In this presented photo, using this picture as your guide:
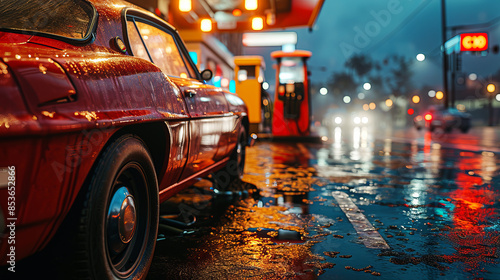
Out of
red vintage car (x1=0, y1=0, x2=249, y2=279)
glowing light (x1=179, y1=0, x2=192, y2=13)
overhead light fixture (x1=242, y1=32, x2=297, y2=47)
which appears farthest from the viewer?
overhead light fixture (x1=242, y1=32, x2=297, y2=47)

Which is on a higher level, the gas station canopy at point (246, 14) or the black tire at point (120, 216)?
the gas station canopy at point (246, 14)

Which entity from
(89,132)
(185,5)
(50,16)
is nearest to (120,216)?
(89,132)

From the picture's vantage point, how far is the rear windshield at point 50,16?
236 centimetres

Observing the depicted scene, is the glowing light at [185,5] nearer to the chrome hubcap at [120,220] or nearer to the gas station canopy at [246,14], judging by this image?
the gas station canopy at [246,14]

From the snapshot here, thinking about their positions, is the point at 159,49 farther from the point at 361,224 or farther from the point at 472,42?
the point at 472,42

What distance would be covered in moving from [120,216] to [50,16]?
1.14 meters

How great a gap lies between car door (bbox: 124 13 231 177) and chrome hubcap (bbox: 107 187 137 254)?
0.98 m

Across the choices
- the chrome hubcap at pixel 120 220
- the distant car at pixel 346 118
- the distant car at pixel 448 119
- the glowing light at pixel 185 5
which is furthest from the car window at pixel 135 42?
the distant car at pixel 346 118

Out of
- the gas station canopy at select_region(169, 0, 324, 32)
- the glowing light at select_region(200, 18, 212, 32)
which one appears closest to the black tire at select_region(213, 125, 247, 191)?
the glowing light at select_region(200, 18, 212, 32)

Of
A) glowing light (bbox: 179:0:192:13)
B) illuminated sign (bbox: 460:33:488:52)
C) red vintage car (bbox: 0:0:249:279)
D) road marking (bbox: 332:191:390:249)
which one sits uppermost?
illuminated sign (bbox: 460:33:488:52)

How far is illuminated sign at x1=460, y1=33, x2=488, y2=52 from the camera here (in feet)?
92.3

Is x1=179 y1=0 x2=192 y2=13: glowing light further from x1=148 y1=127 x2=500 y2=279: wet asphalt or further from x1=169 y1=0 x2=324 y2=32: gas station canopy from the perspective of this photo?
x1=148 y1=127 x2=500 y2=279: wet asphalt

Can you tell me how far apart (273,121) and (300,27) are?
619 centimetres

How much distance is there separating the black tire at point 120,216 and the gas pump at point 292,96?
14826mm
